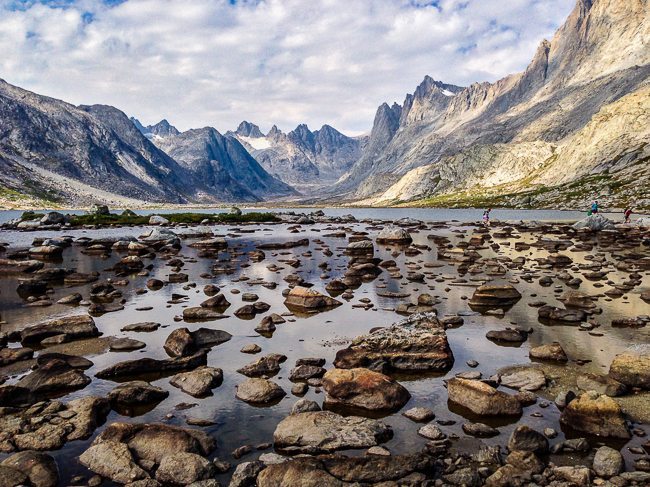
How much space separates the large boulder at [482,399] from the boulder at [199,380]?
7809 millimetres

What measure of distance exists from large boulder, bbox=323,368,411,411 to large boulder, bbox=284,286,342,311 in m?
11.4

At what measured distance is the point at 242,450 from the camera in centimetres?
1124

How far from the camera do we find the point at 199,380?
1521 cm

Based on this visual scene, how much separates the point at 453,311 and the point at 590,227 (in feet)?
218

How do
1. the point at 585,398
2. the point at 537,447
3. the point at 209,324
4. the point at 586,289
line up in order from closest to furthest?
the point at 537,447, the point at 585,398, the point at 209,324, the point at 586,289

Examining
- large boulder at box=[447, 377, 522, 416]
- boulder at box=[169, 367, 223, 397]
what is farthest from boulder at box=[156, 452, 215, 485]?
large boulder at box=[447, 377, 522, 416]

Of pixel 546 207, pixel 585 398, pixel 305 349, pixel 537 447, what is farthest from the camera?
pixel 546 207

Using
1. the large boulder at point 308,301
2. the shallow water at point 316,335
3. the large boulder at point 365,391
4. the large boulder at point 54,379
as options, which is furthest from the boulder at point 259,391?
the large boulder at point 308,301

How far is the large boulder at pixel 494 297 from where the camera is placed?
85.9ft

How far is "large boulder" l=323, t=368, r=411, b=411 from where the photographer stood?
1369 centimetres

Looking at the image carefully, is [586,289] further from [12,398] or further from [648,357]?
[12,398]

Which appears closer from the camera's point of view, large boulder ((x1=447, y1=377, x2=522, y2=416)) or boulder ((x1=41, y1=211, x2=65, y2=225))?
large boulder ((x1=447, y1=377, x2=522, y2=416))

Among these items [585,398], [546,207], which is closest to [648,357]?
[585,398]

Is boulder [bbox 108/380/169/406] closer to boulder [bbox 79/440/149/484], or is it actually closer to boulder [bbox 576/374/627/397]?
boulder [bbox 79/440/149/484]
